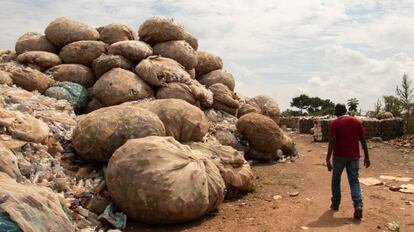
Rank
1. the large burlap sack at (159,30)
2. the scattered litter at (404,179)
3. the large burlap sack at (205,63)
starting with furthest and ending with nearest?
1. the large burlap sack at (205,63)
2. the large burlap sack at (159,30)
3. the scattered litter at (404,179)

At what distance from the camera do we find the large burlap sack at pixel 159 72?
7473 mm

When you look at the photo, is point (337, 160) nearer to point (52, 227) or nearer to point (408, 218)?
point (408, 218)

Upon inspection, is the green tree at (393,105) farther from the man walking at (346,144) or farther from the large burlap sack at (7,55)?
the large burlap sack at (7,55)

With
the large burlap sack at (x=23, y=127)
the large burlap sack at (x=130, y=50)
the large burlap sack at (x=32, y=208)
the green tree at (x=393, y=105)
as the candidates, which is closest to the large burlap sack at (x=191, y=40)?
the large burlap sack at (x=130, y=50)

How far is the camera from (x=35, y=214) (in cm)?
294

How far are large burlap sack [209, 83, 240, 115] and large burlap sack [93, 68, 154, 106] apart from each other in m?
1.72

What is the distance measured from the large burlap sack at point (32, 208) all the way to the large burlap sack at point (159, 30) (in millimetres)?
5753

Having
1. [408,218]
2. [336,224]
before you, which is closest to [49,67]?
[336,224]

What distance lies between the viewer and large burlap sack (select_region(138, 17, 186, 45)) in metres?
8.52

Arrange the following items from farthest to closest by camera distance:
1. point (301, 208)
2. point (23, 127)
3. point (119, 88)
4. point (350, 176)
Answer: point (119, 88)
point (301, 208)
point (23, 127)
point (350, 176)

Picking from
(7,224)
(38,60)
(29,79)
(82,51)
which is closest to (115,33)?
(82,51)

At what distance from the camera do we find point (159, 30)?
8508 millimetres

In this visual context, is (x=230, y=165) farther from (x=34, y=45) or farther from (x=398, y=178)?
(x=34, y=45)

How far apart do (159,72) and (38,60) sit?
8.56ft
